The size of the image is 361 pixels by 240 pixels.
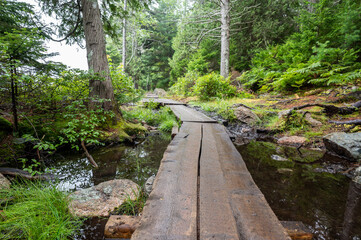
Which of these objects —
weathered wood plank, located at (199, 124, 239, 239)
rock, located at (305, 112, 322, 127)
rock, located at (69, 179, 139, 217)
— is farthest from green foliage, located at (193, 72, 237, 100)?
rock, located at (69, 179, 139, 217)

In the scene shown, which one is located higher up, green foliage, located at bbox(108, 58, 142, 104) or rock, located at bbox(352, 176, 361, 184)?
green foliage, located at bbox(108, 58, 142, 104)

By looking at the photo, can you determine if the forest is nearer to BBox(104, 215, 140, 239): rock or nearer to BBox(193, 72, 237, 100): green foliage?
BBox(193, 72, 237, 100): green foliage

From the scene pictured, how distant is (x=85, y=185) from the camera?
2445mm

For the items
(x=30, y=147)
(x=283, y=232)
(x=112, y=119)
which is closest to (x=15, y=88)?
(x=30, y=147)

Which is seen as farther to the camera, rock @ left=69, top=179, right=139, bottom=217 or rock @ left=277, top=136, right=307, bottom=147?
rock @ left=277, top=136, right=307, bottom=147

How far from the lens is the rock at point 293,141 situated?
381 centimetres

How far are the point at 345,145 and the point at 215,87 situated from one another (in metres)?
7.03

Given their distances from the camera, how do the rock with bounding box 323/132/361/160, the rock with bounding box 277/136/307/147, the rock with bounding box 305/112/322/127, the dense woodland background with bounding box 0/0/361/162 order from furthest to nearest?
the rock with bounding box 305/112/322/127, the rock with bounding box 277/136/307/147, the rock with bounding box 323/132/361/160, the dense woodland background with bounding box 0/0/361/162

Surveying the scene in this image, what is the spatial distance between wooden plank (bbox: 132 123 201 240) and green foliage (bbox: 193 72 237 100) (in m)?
7.70

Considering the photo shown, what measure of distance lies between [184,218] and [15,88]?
3083mm

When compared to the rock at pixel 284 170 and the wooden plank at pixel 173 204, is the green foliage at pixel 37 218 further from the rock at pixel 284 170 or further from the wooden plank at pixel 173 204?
the rock at pixel 284 170

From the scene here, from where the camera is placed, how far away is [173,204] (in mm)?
1281

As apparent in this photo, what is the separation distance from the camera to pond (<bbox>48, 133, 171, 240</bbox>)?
2504mm

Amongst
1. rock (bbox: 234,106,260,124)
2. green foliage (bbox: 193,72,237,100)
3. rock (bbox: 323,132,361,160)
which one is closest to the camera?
rock (bbox: 323,132,361,160)
